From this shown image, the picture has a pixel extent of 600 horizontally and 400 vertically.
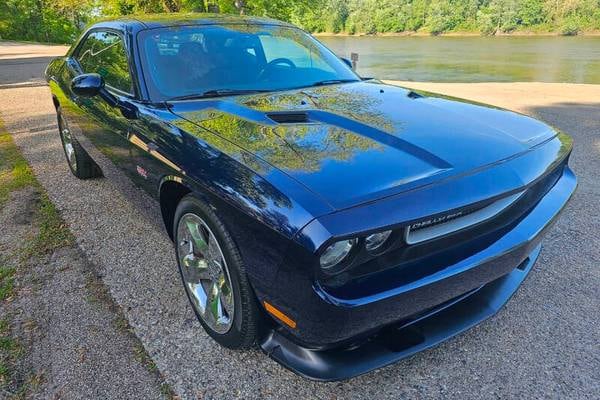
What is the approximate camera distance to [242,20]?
11.6 feet

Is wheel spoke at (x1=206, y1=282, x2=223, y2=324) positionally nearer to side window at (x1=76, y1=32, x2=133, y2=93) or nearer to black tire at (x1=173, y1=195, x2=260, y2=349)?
black tire at (x1=173, y1=195, x2=260, y2=349)

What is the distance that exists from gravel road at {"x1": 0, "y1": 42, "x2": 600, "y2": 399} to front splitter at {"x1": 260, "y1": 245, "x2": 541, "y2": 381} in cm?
27

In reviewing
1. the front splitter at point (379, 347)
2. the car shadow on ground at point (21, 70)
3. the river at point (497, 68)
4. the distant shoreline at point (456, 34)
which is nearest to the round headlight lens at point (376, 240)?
the front splitter at point (379, 347)

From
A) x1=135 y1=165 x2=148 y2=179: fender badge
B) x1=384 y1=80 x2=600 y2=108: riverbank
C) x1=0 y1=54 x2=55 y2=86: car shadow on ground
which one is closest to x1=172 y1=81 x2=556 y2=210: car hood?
x1=135 y1=165 x2=148 y2=179: fender badge

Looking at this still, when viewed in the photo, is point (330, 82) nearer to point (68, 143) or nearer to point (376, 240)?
point (376, 240)

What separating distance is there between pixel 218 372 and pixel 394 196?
116 cm

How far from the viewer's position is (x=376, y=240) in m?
1.62

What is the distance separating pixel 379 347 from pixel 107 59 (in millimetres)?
2859

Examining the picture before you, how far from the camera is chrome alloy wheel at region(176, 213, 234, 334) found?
2.07m

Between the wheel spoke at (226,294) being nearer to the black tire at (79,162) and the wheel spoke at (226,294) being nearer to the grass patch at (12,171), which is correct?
the black tire at (79,162)

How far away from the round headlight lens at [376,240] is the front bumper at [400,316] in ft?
0.55

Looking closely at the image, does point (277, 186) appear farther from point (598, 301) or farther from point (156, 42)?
point (598, 301)

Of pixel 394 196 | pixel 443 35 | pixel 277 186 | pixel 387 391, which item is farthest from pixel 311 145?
pixel 443 35

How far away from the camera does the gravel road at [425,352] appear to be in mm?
1983
